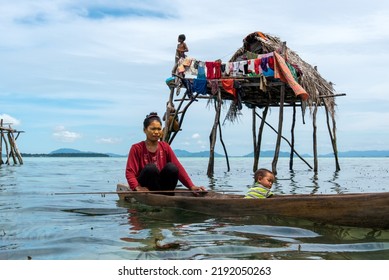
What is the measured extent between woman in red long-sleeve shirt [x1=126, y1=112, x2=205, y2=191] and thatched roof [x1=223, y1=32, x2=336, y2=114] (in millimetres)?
7639

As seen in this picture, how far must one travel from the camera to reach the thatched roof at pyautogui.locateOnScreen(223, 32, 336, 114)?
563 inches

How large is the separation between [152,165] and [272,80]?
26.8 feet

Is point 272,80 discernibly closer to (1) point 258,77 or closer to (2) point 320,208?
(1) point 258,77

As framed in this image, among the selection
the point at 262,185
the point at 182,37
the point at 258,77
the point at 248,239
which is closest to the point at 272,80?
the point at 258,77

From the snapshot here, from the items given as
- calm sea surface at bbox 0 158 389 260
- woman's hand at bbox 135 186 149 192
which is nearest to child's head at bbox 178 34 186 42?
woman's hand at bbox 135 186 149 192

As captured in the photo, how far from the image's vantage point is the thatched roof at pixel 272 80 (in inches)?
563

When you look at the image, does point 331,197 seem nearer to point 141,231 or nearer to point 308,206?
point 308,206

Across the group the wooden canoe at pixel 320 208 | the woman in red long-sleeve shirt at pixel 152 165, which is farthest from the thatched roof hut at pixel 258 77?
the wooden canoe at pixel 320 208

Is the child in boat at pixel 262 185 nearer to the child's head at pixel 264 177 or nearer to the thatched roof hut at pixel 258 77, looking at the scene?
the child's head at pixel 264 177

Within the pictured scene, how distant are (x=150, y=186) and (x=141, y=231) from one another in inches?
69.8

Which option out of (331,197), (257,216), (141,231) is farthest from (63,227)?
(331,197)

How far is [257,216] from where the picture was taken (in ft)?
16.6

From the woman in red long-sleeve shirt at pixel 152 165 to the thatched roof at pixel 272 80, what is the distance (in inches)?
301

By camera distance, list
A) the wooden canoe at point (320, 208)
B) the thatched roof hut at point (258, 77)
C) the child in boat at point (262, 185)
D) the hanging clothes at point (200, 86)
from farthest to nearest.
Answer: the hanging clothes at point (200, 86), the thatched roof hut at point (258, 77), the child in boat at point (262, 185), the wooden canoe at point (320, 208)
